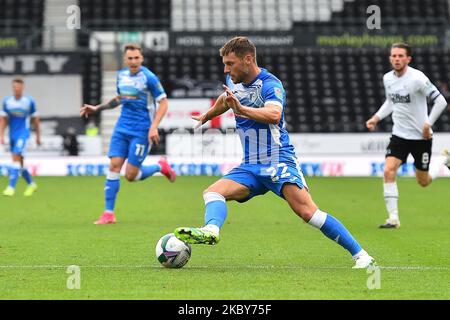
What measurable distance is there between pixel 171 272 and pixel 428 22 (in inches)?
1096

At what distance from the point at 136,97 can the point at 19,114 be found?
247 inches

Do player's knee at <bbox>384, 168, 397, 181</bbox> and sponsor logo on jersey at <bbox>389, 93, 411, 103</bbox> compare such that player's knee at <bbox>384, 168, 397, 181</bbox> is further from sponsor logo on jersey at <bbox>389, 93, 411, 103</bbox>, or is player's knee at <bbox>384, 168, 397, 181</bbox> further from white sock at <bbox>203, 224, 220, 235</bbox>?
white sock at <bbox>203, 224, 220, 235</bbox>

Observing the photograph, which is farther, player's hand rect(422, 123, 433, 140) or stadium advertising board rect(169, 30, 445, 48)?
stadium advertising board rect(169, 30, 445, 48)

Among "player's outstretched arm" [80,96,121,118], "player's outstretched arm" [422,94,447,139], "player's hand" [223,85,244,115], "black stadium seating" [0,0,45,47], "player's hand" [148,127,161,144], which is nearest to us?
"player's hand" [223,85,244,115]

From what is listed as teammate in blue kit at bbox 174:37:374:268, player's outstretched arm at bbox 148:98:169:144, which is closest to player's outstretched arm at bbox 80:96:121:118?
player's outstretched arm at bbox 148:98:169:144

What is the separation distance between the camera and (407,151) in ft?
42.2

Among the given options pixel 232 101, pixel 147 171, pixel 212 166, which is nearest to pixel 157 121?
pixel 147 171

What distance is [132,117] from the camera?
13.2 metres

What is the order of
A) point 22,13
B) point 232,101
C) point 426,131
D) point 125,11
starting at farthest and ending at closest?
point 125,11 → point 22,13 → point 426,131 → point 232,101

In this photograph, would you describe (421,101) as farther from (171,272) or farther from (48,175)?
(48,175)

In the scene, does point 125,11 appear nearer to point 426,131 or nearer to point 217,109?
point 426,131

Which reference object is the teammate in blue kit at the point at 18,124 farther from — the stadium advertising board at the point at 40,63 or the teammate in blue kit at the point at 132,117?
the stadium advertising board at the point at 40,63

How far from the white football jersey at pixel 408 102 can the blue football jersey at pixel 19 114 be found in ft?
27.4

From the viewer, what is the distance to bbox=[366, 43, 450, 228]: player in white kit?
12.5m
